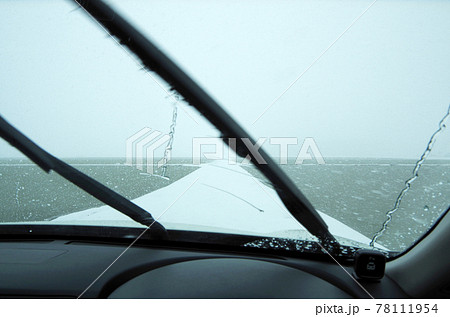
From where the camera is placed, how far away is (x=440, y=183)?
6.79 feet

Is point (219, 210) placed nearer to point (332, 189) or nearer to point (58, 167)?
point (332, 189)

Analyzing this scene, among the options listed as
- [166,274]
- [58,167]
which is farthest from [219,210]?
[58,167]

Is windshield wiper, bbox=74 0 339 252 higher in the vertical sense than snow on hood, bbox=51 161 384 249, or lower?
higher

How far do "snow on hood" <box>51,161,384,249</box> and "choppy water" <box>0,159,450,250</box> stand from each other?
11cm

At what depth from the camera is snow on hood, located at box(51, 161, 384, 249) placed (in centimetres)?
232

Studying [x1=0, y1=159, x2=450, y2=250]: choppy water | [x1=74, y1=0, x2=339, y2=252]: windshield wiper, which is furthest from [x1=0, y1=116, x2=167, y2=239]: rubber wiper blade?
[x1=74, y1=0, x2=339, y2=252]: windshield wiper

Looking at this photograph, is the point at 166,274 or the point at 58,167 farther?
the point at 58,167

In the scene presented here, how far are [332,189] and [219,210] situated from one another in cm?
89

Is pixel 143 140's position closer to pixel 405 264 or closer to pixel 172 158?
pixel 172 158

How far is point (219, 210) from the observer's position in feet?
8.12

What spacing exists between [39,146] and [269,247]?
6.01 feet

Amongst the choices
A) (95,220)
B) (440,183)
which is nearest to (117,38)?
(95,220)

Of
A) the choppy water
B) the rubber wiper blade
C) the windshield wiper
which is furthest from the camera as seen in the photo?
the rubber wiper blade

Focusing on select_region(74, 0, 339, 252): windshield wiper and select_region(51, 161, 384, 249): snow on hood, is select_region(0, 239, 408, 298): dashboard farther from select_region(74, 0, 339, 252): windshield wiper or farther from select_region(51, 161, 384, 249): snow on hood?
select_region(74, 0, 339, 252): windshield wiper
